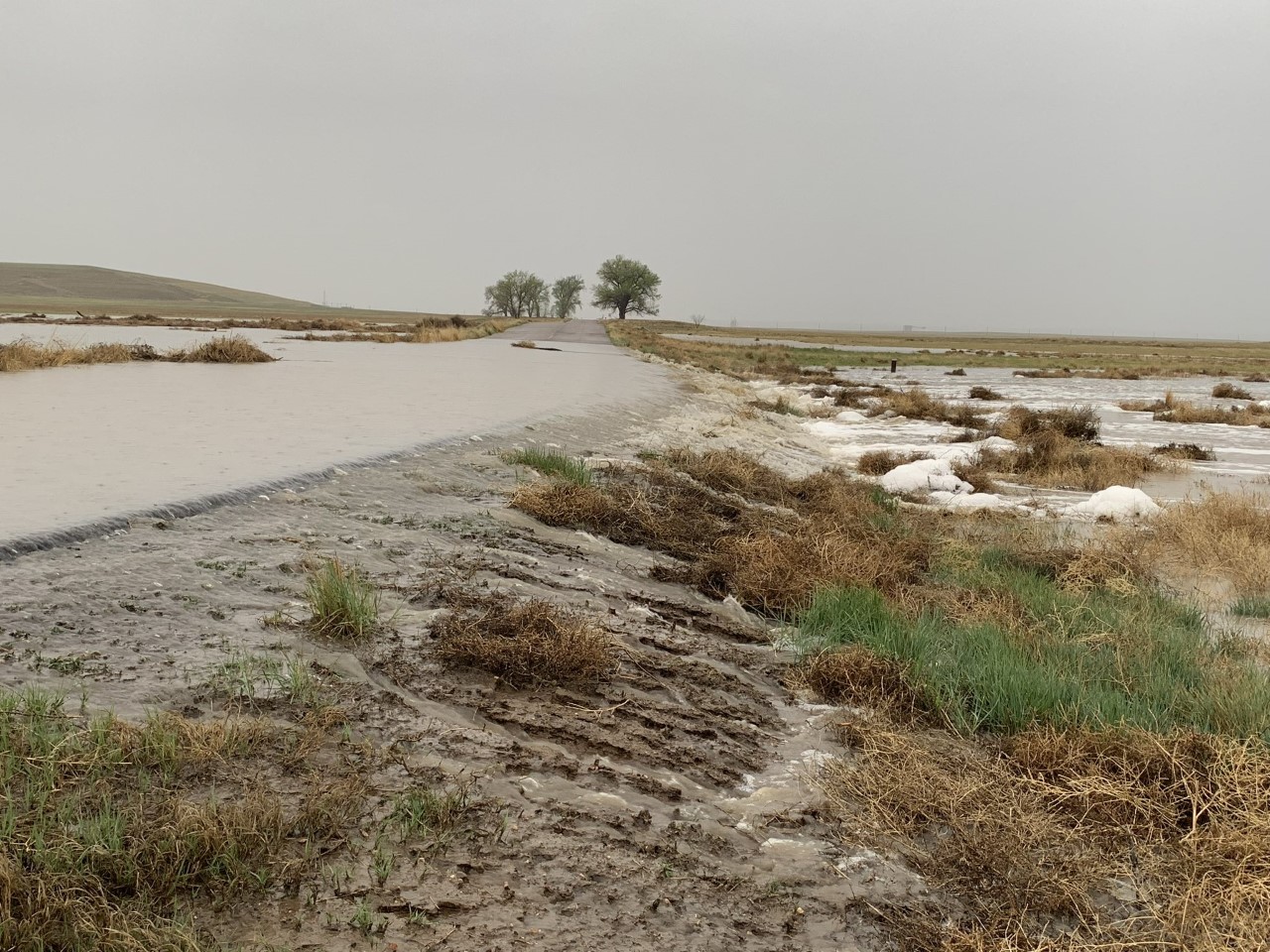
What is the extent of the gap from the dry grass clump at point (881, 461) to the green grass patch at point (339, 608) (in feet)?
40.0

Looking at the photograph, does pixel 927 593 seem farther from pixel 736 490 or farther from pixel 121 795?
pixel 121 795

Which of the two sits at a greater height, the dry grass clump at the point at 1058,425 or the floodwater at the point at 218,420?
the floodwater at the point at 218,420

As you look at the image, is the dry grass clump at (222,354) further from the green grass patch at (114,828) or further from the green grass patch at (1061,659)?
the green grass patch at (114,828)

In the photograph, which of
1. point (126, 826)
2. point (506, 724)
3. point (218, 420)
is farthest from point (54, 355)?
point (126, 826)

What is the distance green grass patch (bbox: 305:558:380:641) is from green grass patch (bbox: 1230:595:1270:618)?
7720mm

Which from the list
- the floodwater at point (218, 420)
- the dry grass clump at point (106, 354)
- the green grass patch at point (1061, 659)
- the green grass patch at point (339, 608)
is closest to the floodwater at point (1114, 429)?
the floodwater at point (218, 420)

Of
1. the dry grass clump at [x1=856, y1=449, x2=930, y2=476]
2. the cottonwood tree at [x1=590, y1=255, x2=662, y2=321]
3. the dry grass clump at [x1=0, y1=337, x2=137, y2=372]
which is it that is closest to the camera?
the dry grass clump at [x1=856, y1=449, x2=930, y2=476]

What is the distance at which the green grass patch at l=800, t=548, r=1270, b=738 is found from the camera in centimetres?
486

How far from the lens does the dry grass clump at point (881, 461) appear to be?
639 inches

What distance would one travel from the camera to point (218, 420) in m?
11.9

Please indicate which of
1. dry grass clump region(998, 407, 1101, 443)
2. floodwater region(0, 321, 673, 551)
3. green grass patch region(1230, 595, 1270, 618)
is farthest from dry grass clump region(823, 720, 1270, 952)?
dry grass clump region(998, 407, 1101, 443)

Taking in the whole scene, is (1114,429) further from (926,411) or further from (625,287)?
(625,287)

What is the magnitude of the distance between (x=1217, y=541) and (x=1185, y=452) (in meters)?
11.5

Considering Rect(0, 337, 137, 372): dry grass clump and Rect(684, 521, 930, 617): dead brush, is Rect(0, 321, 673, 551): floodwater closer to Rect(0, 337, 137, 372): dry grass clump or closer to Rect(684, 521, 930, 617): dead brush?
Rect(0, 337, 137, 372): dry grass clump
